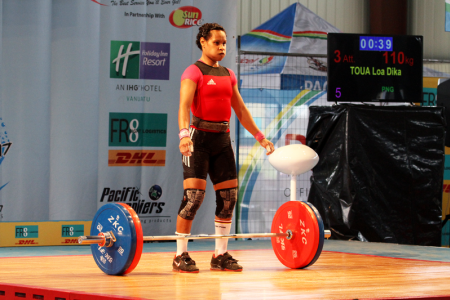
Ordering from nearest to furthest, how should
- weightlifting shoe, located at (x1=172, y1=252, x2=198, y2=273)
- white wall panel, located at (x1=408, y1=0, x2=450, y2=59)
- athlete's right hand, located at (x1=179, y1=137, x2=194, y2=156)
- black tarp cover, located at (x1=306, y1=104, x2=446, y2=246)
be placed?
athlete's right hand, located at (x1=179, y1=137, x2=194, y2=156), weightlifting shoe, located at (x1=172, y1=252, x2=198, y2=273), black tarp cover, located at (x1=306, y1=104, x2=446, y2=246), white wall panel, located at (x1=408, y1=0, x2=450, y2=59)

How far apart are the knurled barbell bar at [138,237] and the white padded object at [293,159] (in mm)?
230

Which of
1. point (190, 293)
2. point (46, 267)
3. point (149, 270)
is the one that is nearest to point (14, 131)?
point (46, 267)

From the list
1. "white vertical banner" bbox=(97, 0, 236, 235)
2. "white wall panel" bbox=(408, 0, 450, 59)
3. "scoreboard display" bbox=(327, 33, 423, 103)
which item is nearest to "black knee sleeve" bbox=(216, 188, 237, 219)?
"white vertical banner" bbox=(97, 0, 236, 235)

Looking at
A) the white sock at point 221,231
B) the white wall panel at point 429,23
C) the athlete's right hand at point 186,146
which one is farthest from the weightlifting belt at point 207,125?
the white wall panel at point 429,23

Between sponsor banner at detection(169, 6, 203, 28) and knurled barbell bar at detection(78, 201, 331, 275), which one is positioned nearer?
knurled barbell bar at detection(78, 201, 331, 275)

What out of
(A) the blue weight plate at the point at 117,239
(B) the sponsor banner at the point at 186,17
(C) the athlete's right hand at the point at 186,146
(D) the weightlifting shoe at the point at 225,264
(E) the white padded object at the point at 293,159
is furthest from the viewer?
(B) the sponsor banner at the point at 186,17

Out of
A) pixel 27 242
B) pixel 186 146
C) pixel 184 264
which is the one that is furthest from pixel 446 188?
pixel 27 242

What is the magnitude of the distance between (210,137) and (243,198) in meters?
3.11

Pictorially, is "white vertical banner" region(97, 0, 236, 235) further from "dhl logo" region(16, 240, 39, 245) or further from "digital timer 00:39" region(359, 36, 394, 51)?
"digital timer 00:39" region(359, 36, 394, 51)

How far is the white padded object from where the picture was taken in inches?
136

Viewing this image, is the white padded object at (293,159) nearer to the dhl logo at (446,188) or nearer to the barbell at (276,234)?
the barbell at (276,234)

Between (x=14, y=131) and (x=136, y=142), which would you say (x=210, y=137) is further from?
(x=14, y=131)

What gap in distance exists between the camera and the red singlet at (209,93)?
10.6 ft

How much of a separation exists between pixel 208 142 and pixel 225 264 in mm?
747
